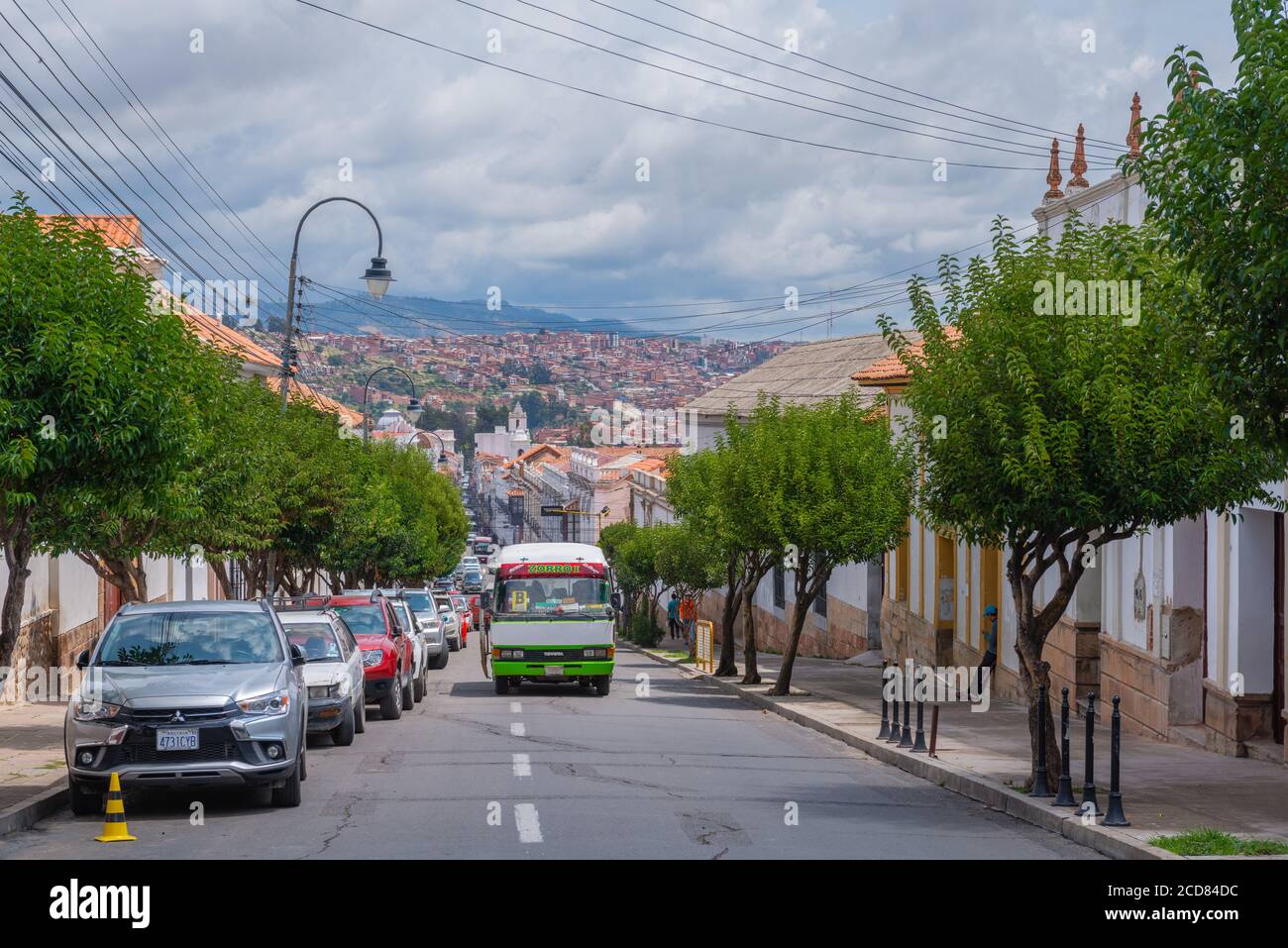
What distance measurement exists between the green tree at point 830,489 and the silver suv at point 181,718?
15349 millimetres

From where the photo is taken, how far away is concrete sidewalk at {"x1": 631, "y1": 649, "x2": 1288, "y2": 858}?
1223 centimetres

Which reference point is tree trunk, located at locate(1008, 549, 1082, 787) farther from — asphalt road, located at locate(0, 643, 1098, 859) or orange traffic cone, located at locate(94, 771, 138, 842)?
orange traffic cone, located at locate(94, 771, 138, 842)

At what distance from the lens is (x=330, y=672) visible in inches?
733

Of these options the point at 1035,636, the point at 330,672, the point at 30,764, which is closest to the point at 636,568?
the point at 330,672

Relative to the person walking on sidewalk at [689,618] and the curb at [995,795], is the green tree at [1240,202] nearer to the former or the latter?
the curb at [995,795]

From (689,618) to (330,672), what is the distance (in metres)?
39.5

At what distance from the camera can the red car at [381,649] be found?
22.6 meters

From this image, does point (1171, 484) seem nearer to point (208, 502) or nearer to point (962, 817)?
point (962, 817)

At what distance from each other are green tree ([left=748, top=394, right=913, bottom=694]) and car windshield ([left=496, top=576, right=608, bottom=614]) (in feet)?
11.3

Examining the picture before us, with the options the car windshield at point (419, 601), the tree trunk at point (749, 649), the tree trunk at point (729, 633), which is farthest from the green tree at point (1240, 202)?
the car windshield at point (419, 601)

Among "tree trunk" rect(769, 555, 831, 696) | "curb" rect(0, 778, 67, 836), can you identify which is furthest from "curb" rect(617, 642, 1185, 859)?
"curb" rect(0, 778, 67, 836)

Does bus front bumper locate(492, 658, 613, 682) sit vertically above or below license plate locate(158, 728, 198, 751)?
below

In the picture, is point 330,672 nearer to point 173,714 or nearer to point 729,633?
point 173,714

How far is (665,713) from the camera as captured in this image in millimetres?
25281
